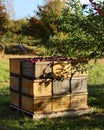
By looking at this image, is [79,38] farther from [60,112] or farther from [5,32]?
[5,32]

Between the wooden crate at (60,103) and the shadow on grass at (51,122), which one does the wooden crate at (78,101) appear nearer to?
the wooden crate at (60,103)

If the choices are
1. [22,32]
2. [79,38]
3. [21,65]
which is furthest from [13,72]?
[22,32]

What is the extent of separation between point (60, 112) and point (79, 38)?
1.84m

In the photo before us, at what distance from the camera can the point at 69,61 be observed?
27.2 feet

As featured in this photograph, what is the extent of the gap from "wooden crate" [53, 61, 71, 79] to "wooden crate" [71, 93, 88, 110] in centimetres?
50

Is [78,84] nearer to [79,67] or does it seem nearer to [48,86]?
[48,86]

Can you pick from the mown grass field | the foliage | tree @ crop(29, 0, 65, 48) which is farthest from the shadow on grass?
tree @ crop(29, 0, 65, 48)

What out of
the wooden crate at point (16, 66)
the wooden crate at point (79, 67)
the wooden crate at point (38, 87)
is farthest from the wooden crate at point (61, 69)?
the wooden crate at point (16, 66)

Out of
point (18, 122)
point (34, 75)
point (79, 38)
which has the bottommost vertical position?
point (18, 122)

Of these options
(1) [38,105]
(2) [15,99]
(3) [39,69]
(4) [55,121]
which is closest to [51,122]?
(4) [55,121]

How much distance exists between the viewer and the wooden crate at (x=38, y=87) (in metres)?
8.02

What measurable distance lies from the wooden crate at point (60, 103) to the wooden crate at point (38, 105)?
12 cm

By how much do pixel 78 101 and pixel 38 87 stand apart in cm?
106

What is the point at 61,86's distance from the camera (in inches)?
329
